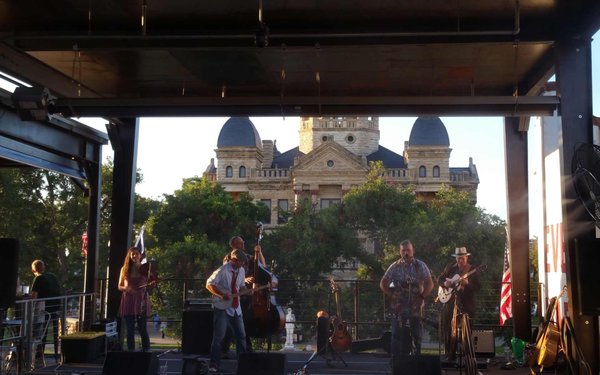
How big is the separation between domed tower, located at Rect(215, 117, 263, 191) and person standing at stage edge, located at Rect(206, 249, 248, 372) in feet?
247

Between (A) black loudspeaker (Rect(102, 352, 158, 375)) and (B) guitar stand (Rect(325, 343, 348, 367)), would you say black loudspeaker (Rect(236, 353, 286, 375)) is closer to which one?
(A) black loudspeaker (Rect(102, 352, 158, 375))

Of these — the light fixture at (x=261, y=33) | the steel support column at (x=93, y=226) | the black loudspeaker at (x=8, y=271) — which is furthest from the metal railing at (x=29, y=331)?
the light fixture at (x=261, y=33)

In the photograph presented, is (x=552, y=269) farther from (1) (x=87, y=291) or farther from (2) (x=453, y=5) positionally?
(1) (x=87, y=291)

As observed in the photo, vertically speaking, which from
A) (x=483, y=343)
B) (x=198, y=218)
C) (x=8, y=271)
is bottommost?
(x=483, y=343)

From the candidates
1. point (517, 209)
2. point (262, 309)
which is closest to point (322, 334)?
point (262, 309)

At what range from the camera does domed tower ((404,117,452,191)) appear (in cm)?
8369

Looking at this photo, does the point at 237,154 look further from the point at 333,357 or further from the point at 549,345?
the point at 549,345

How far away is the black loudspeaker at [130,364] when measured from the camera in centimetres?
866

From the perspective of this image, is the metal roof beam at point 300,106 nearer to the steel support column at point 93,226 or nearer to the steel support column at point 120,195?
the steel support column at point 120,195

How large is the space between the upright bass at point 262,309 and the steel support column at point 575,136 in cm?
416

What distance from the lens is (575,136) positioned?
28.2 feet

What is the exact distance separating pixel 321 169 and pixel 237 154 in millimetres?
10397

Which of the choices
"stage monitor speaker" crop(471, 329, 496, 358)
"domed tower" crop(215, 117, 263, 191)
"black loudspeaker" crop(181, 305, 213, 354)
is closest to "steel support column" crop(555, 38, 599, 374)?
"stage monitor speaker" crop(471, 329, 496, 358)

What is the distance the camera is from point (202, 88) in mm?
12531
